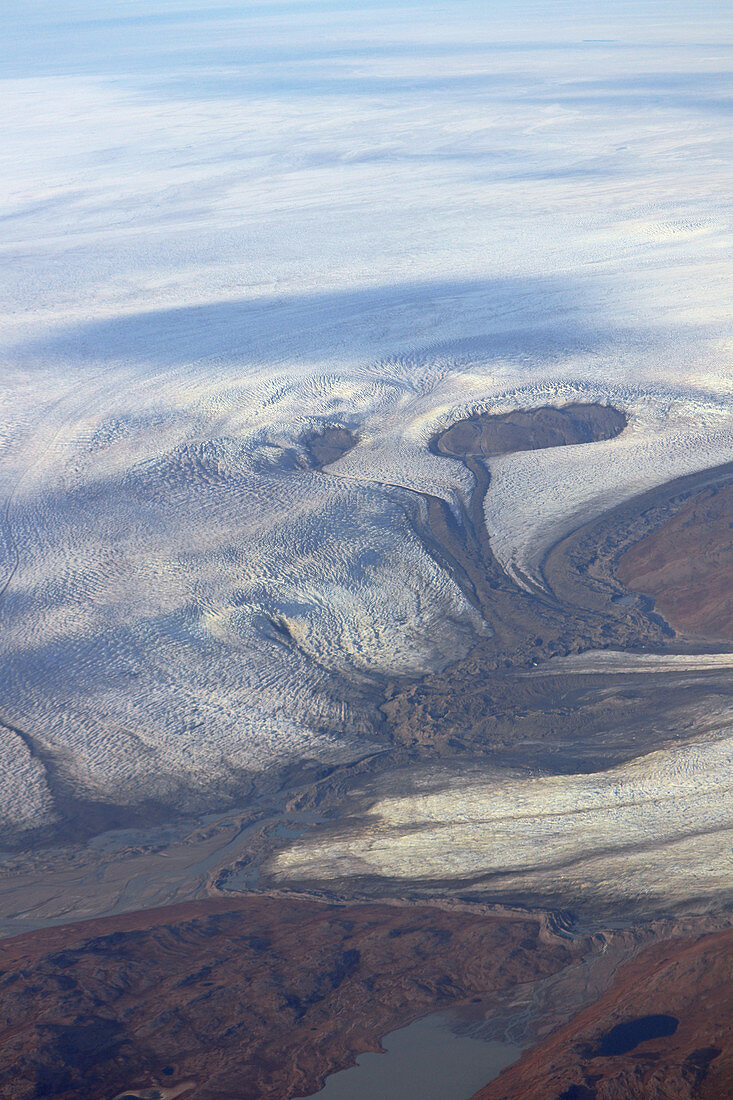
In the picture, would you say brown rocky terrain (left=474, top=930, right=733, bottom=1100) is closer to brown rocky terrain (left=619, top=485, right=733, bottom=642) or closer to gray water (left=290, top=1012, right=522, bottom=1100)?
gray water (left=290, top=1012, right=522, bottom=1100)

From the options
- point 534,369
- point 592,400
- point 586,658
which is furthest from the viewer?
point 534,369

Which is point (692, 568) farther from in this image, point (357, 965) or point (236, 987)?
point (236, 987)

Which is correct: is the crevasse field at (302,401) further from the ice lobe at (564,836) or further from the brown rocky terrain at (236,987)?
the brown rocky terrain at (236,987)

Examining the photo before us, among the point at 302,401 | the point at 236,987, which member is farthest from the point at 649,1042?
the point at 302,401

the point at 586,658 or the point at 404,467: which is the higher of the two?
the point at 404,467

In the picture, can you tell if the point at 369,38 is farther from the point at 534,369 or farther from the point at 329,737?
the point at 329,737

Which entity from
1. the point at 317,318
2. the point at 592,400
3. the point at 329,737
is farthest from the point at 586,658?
the point at 317,318
